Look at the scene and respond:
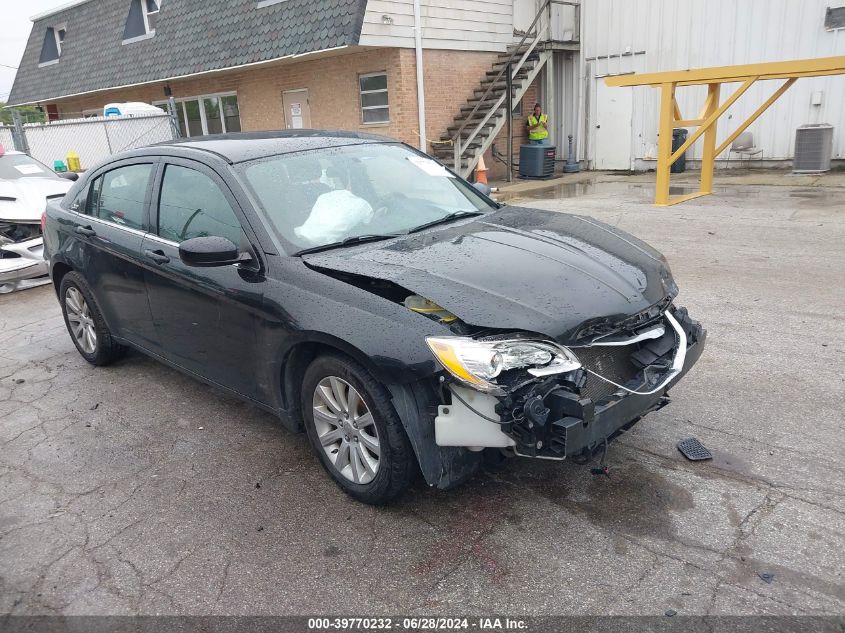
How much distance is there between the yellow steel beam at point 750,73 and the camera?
9.39 m

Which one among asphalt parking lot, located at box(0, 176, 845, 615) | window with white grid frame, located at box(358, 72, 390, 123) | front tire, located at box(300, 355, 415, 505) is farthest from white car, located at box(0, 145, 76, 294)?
window with white grid frame, located at box(358, 72, 390, 123)

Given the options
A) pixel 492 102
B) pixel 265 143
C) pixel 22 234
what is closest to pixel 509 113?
pixel 492 102

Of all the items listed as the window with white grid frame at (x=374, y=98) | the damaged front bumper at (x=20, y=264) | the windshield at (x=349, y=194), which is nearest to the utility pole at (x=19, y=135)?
the window with white grid frame at (x=374, y=98)

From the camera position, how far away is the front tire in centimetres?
298

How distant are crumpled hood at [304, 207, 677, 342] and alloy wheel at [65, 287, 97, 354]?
8.94 ft

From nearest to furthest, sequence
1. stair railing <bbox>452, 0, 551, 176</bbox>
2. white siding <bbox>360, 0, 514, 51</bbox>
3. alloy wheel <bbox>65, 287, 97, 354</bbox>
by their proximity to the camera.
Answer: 1. alloy wheel <bbox>65, 287, 97, 354</bbox>
2. white siding <bbox>360, 0, 514, 51</bbox>
3. stair railing <bbox>452, 0, 551, 176</bbox>

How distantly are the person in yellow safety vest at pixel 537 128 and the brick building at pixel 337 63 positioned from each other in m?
0.54

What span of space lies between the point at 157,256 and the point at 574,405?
2687 millimetres

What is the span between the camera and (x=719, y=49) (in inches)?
583

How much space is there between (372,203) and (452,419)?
1578mm

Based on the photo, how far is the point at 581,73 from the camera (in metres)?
17.3

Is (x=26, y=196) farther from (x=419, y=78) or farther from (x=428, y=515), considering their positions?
(x=419, y=78)

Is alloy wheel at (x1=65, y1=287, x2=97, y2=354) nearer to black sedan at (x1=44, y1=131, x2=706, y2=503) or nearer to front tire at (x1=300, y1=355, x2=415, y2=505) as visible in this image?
black sedan at (x1=44, y1=131, x2=706, y2=503)

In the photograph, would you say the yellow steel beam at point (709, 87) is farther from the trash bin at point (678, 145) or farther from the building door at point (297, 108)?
the building door at point (297, 108)
